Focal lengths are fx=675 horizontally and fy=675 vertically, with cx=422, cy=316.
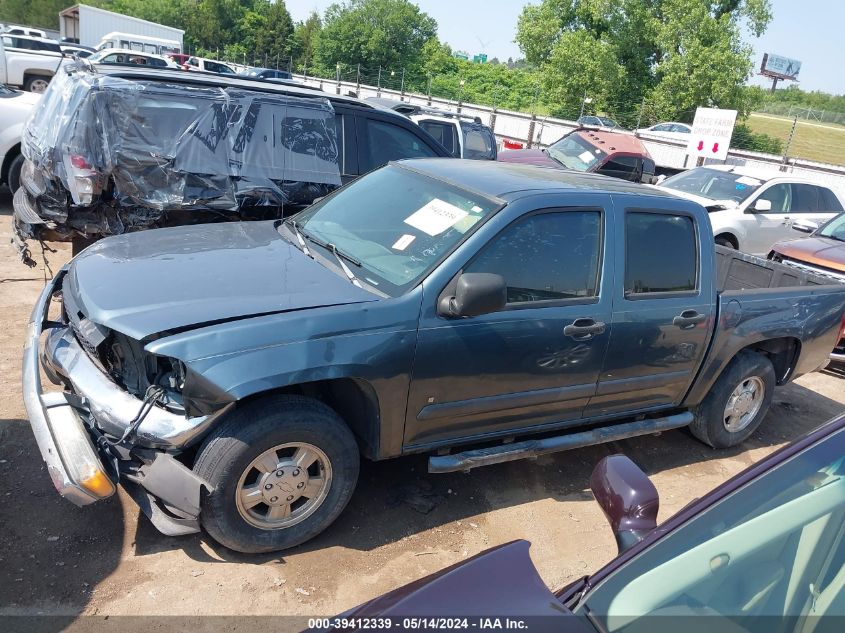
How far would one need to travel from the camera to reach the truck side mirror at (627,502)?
1.97 metres

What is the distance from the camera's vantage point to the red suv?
1273cm

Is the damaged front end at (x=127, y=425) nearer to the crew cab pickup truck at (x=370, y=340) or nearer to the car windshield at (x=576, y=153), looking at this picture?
the crew cab pickup truck at (x=370, y=340)

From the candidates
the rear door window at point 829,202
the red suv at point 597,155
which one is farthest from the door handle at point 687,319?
the red suv at point 597,155

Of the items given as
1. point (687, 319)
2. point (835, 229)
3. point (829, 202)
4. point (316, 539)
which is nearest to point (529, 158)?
point (829, 202)

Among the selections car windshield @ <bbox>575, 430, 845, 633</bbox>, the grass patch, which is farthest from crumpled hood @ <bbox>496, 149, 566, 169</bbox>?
the grass patch

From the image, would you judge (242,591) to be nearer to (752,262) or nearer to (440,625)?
(440,625)

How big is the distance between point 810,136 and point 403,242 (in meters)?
58.4

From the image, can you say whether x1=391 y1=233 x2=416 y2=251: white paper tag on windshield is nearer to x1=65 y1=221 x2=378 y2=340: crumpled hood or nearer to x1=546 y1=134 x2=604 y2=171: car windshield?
x1=65 y1=221 x2=378 y2=340: crumpled hood

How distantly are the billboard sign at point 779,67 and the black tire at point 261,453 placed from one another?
101953 mm

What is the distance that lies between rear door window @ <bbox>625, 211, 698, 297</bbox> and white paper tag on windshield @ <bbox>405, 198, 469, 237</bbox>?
110 cm

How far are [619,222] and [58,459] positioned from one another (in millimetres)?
3151

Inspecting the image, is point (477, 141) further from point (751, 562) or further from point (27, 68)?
point (27, 68)

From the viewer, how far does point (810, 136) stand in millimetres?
52000

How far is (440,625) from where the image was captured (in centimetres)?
161
